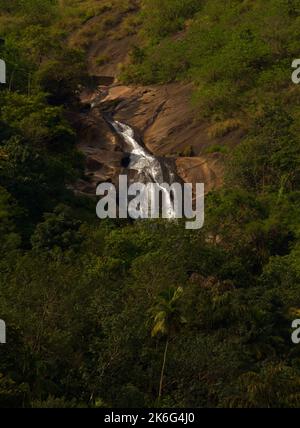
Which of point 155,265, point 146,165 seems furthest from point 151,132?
point 155,265

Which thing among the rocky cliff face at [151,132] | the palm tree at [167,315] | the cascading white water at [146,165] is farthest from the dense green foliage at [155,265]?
the cascading white water at [146,165]

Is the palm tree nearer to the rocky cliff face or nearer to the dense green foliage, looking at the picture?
the dense green foliage

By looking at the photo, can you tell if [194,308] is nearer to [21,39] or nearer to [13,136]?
[13,136]

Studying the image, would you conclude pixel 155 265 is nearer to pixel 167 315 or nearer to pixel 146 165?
pixel 167 315

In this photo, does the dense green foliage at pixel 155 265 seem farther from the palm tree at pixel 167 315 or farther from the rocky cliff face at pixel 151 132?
the rocky cliff face at pixel 151 132
